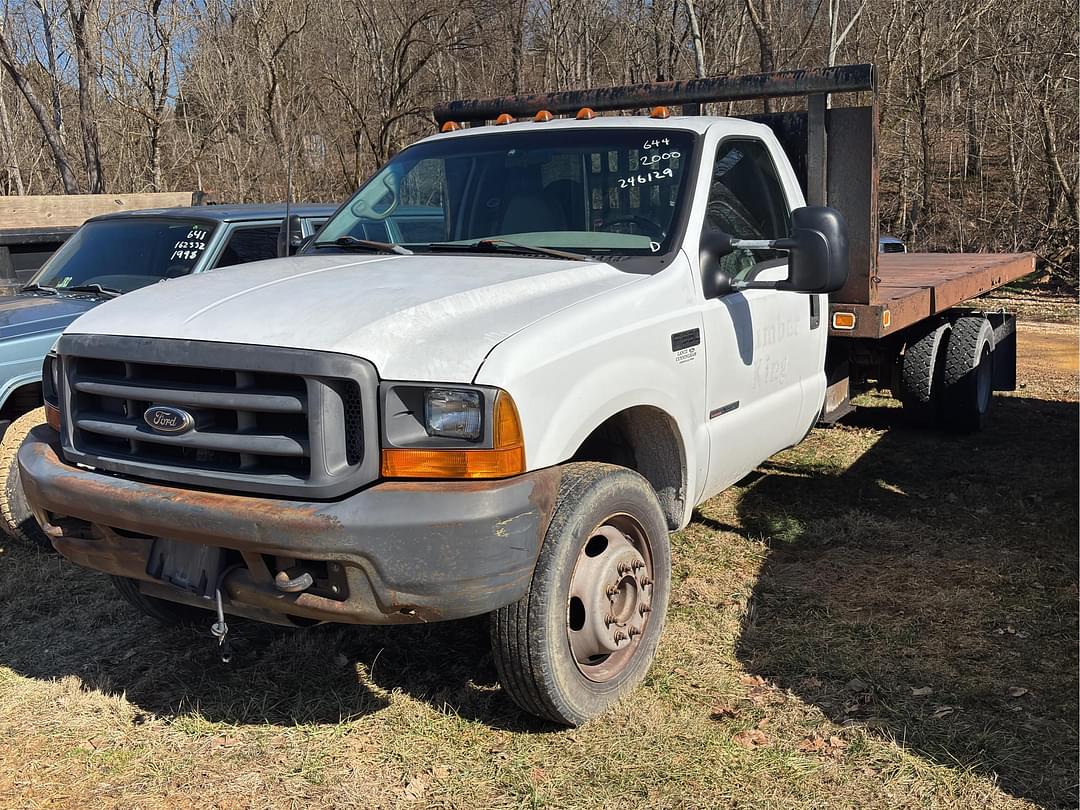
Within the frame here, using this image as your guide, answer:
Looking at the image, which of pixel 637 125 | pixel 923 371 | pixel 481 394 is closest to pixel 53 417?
pixel 481 394

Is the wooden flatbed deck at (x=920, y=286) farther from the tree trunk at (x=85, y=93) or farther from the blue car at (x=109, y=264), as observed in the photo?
the tree trunk at (x=85, y=93)

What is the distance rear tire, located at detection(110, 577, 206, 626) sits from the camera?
14.0 feet

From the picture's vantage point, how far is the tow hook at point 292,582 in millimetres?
3029

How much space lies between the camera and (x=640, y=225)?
4.25 meters

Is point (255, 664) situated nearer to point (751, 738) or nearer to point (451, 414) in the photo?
point (451, 414)

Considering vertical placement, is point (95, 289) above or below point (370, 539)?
above

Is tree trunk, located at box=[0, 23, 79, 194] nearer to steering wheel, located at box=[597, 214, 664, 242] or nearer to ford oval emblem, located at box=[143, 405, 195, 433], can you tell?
steering wheel, located at box=[597, 214, 664, 242]

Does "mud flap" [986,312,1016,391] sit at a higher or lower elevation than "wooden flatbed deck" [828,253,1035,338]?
lower

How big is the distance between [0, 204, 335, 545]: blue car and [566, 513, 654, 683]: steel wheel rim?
274 cm

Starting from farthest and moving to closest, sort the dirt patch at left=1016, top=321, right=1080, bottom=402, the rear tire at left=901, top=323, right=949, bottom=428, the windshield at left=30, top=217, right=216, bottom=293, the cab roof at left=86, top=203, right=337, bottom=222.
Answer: the dirt patch at left=1016, top=321, right=1080, bottom=402 < the rear tire at left=901, top=323, right=949, bottom=428 < the cab roof at left=86, top=203, right=337, bottom=222 < the windshield at left=30, top=217, right=216, bottom=293

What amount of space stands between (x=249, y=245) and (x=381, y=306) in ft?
11.4

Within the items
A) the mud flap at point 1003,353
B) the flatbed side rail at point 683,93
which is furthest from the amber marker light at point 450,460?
the mud flap at point 1003,353

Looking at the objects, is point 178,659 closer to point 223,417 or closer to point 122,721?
point 122,721

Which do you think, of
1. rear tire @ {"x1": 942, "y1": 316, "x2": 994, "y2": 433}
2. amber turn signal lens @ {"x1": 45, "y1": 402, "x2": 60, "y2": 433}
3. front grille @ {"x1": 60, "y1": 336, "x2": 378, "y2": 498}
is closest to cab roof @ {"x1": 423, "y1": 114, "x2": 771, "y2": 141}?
front grille @ {"x1": 60, "y1": 336, "x2": 378, "y2": 498}
